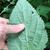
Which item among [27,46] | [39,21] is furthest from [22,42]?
[39,21]

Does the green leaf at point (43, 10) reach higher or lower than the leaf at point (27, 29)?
higher

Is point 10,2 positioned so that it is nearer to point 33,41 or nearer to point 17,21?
point 17,21

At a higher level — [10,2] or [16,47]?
[10,2]

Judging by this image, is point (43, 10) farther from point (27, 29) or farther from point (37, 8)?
point (27, 29)

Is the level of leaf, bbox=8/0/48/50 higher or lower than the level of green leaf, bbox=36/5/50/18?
lower
